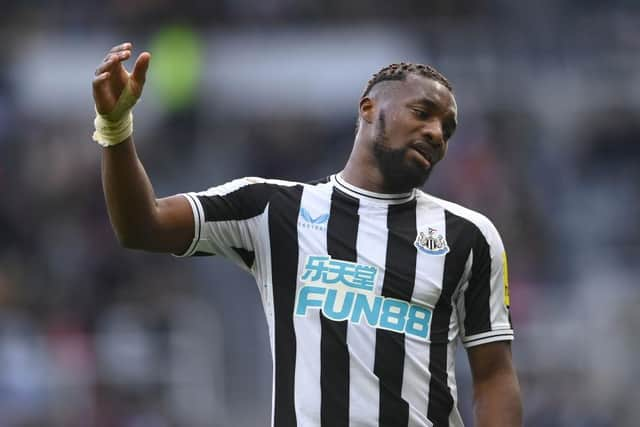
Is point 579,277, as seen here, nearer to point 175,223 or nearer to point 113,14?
point 113,14

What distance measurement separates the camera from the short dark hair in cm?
455

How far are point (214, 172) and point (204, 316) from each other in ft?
7.92

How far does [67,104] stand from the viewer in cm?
1409

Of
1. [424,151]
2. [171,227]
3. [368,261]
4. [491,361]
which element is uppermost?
[424,151]

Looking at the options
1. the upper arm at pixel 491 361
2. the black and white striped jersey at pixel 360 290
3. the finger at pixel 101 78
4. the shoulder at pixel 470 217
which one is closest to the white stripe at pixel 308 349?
the black and white striped jersey at pixel 360 290

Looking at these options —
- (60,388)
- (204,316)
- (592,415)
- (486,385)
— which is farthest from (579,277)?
(486,385)

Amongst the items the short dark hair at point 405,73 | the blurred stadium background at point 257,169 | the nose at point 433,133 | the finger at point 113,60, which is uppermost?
the finger at point 113,60

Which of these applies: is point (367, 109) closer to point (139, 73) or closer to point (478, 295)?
point (478, 295)

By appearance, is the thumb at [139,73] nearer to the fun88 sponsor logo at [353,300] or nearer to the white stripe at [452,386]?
the fun88 sponsor logo at [353,300]

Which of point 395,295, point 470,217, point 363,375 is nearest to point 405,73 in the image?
point 470,217

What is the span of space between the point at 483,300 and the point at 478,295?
0.08 feet

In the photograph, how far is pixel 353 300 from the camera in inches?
168

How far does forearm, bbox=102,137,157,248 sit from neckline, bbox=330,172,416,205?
740mm

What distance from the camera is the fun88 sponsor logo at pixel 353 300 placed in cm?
425
